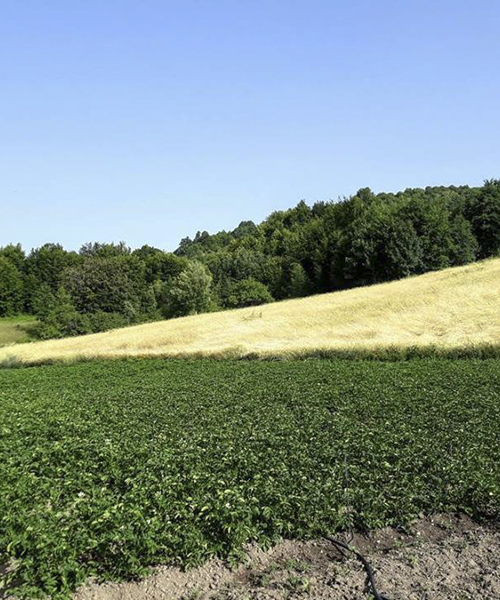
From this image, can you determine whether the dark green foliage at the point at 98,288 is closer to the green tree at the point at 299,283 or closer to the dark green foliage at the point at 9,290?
the dark green foliage at the point at 9,290

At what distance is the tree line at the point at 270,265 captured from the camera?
61.8 metres

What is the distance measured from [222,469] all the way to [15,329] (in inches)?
2922

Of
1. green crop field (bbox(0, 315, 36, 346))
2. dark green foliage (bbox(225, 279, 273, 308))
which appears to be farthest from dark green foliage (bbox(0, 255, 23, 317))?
dark green foliage (bbox(225, 279, 273, 308))

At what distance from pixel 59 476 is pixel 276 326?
2619cm

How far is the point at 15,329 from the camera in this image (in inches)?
2950

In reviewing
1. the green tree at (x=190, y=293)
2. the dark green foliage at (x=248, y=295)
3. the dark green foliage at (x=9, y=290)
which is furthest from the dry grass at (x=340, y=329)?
the dark green foliage at (x=9, y=290)

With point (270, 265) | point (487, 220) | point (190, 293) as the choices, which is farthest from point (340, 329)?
point (270, 265)

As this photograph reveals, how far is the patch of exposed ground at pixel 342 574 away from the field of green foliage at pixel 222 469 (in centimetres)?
22

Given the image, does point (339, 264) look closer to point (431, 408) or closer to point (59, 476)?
point (431, 408)

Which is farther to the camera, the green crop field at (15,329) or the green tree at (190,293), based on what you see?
the green tree at (190,293)

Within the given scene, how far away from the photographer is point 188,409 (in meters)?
14.4

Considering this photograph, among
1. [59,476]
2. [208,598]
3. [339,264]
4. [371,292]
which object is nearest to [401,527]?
[208,598]

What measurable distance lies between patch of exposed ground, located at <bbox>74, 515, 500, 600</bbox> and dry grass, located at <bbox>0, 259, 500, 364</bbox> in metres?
17.8

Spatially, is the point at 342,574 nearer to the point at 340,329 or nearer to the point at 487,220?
the point at 340,329
